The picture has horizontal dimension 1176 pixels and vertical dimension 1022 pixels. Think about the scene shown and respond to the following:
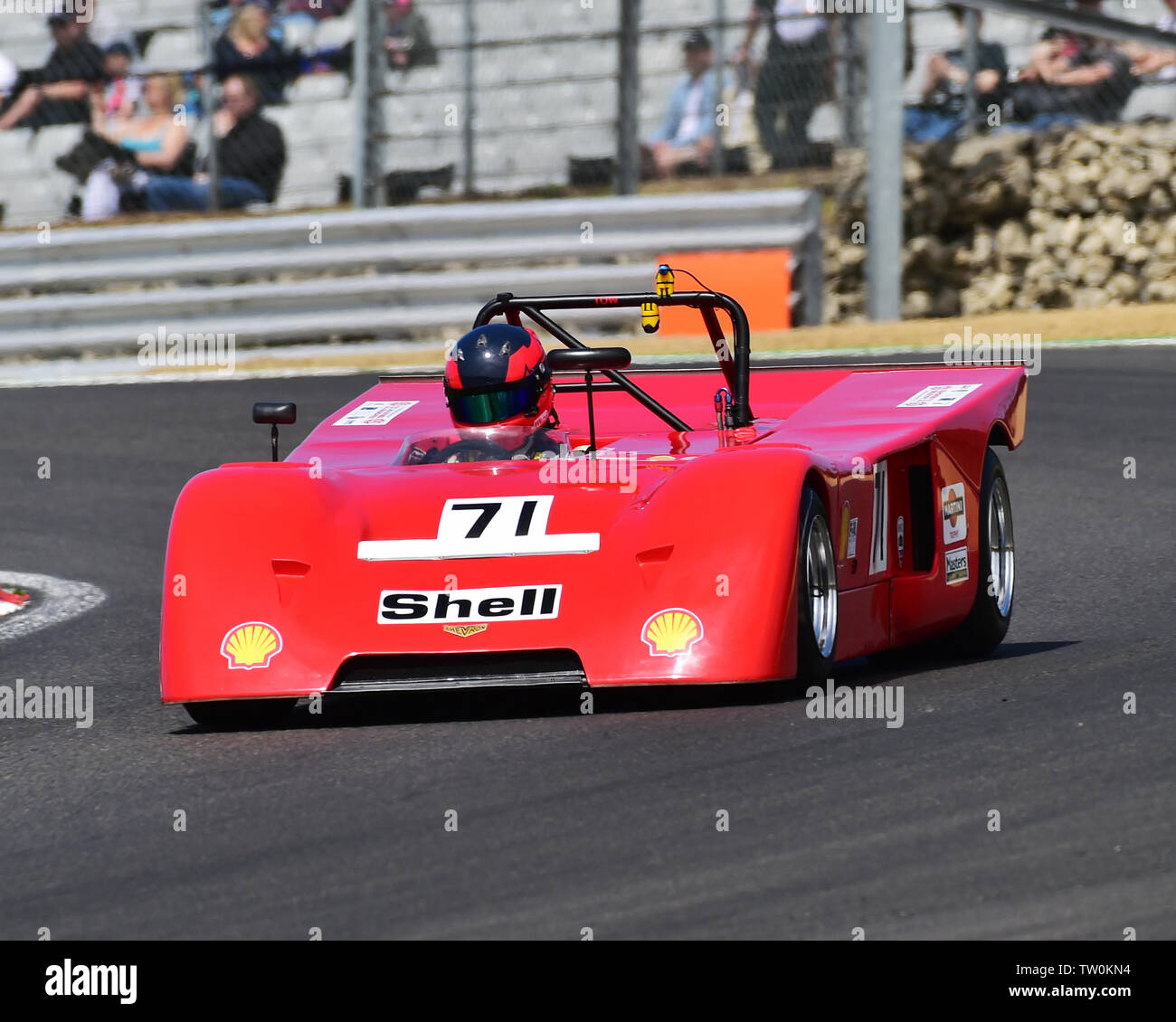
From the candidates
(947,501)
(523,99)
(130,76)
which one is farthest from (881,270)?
(947,501)

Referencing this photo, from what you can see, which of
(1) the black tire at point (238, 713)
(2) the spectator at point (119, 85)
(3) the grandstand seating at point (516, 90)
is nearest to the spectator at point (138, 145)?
(2) the spectator at point (119, 85)

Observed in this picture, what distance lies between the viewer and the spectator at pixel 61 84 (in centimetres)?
1499

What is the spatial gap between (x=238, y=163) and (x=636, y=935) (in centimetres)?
1142

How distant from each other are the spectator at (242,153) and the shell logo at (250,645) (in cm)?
928

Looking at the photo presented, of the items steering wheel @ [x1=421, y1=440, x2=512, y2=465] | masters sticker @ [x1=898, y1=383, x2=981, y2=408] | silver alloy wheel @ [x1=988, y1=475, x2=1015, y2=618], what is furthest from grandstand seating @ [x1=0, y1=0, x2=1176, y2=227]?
steering wheel @ [x1=421, y1=440, x2=512, y2=465]

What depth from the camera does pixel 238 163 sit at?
47.0 ft

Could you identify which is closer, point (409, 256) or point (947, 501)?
point (947, 501)

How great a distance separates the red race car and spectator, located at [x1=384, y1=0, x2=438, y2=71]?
25.5 ft

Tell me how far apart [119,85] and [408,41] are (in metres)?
2.24

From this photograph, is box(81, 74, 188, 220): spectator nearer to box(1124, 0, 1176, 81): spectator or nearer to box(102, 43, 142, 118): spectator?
box(102, 43, 142, 118): spectator

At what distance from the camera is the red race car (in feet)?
17.3
